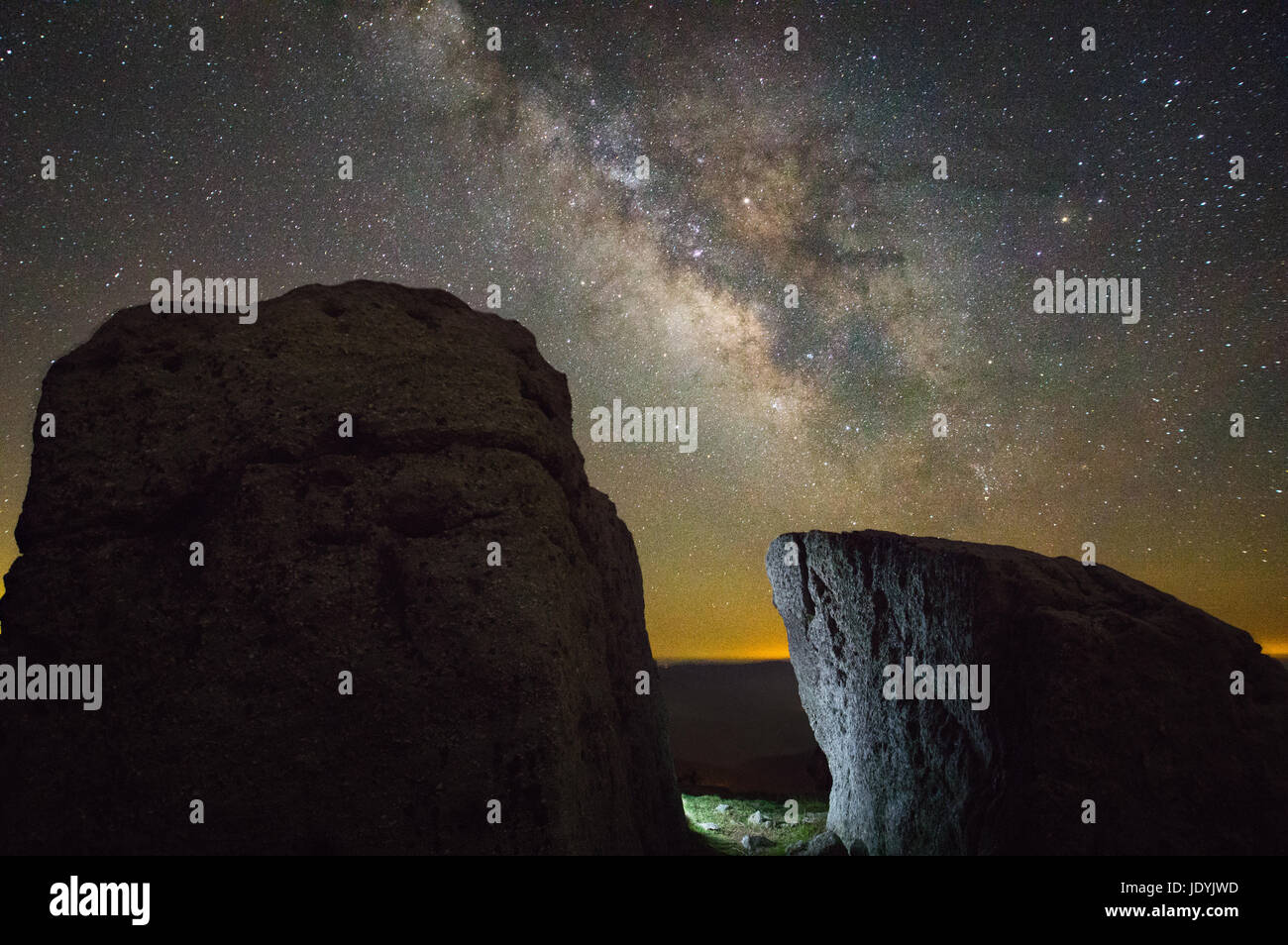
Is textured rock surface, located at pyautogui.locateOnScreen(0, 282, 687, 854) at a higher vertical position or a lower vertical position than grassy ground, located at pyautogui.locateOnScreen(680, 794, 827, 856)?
higher

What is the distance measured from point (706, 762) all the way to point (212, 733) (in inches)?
1462

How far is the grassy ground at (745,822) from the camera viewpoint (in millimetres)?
10586

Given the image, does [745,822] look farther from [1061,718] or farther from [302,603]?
[302,603]

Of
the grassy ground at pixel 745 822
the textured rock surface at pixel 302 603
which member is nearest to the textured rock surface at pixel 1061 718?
the grassy ground at pixel 745 822

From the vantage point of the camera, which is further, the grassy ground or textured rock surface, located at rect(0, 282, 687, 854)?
the grassy ground

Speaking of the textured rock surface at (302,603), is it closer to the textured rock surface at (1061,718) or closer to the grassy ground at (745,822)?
the textured rock surface at (1061,718)

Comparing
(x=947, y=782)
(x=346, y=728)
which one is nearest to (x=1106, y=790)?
(x=947, y=782)

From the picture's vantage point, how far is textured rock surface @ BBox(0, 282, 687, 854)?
5191mm

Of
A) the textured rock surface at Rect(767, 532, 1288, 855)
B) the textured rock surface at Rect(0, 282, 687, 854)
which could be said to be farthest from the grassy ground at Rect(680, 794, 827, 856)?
the textured rock surface at Rect(0, 282, 687, 854)

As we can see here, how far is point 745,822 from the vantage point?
12.5 meters

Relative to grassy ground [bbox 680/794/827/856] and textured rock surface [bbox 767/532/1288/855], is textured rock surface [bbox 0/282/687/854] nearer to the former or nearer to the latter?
textured rock surface [bbox 767/532/1288/855]

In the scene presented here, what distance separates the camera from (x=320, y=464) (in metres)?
6.19

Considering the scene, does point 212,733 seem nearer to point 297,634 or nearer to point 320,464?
point 297,634

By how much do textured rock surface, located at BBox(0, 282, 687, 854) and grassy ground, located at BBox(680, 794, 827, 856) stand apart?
14.1ft
